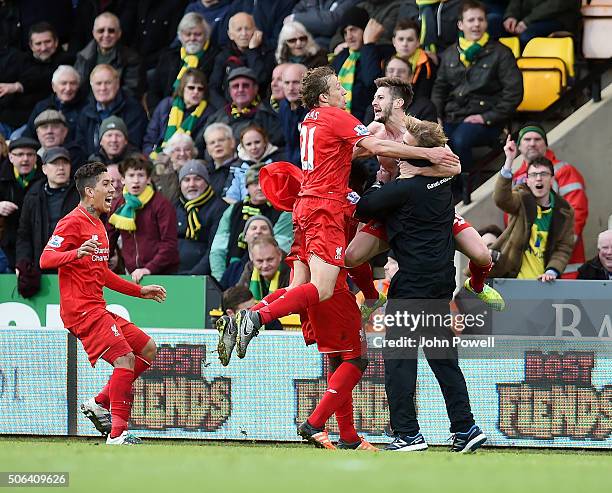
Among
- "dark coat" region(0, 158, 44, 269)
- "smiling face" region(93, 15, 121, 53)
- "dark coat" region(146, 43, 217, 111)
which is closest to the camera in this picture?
"dark coat" region(0, 158, 44, 269)

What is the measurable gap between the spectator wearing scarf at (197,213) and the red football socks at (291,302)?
16.6 feet

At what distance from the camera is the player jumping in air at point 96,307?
988cm

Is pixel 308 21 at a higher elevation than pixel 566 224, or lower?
higher

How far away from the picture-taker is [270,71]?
50.3 ft

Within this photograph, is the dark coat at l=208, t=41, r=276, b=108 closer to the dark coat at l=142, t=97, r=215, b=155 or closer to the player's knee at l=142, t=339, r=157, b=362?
the dark coat at l=142, t=97, r=215, b=155

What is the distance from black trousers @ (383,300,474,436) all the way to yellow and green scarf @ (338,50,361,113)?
5.10m

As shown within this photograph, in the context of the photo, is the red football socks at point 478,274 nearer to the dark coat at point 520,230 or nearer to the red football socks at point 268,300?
the red football socks at point 268,300

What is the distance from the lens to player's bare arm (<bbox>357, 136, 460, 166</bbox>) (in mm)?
8977

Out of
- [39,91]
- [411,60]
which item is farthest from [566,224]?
[39,91]

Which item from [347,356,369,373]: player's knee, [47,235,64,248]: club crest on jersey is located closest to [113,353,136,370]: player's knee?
[47,235,64,248]: club crest on jersey

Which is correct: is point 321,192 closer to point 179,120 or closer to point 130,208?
point 130,208

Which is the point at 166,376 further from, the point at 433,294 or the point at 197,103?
the point at 197,103

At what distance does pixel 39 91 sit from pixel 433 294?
350 inches

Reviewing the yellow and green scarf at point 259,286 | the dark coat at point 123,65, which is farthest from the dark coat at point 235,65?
the yellow and green scarf at point 259,286
